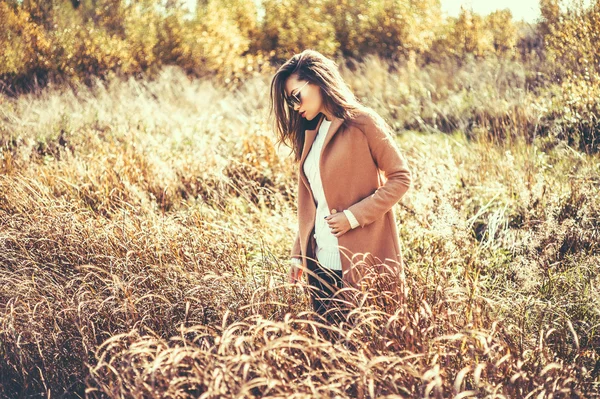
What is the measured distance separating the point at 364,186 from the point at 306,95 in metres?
0.52

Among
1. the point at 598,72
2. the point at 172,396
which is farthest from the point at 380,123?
the point at 598,72

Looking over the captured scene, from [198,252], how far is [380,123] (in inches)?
61.3

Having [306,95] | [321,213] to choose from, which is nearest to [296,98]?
[306,95]

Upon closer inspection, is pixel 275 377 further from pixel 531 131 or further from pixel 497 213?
pixel 531 131

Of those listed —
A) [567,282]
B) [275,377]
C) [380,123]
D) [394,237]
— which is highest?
[380,123]

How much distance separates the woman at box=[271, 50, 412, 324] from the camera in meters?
2.64

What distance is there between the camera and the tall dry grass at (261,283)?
2.22 m

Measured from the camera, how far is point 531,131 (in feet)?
19.6

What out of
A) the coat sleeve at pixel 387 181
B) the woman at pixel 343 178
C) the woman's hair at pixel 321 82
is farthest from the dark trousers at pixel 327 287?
the woman's hair at pixel 321 82

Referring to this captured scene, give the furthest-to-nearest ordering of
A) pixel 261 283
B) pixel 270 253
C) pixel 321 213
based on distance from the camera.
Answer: pixel 270 253 → pixel 261 283 → pixel 321 213

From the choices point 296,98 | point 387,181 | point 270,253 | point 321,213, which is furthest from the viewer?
point 270,253

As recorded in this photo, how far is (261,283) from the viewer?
10.0 ft

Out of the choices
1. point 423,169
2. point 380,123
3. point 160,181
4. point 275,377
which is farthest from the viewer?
point 160,181

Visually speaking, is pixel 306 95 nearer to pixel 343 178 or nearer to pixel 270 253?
pixel 343 178
